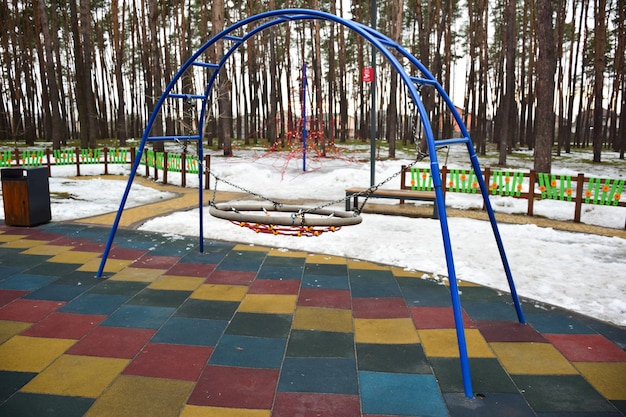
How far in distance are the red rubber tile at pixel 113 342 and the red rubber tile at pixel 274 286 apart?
138 cm

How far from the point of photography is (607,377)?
3.15 metres

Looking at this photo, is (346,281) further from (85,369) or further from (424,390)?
(85,369)

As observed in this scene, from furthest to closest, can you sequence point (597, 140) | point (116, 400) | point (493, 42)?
point (493, 42)
point (597, 140)
point (116, 400)

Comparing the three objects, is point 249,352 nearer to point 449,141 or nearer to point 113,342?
point 113,342

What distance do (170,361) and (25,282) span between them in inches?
112

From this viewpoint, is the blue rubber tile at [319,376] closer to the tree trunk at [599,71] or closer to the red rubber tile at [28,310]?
the red rubber tile at [28,310]

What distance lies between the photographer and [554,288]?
4.96 metres

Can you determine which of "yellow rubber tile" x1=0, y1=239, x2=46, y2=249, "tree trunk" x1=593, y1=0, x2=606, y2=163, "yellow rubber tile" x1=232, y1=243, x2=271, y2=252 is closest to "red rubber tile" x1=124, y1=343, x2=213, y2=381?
"yellow rubber tile" x1=232, y1=243, x2=271, y2=252

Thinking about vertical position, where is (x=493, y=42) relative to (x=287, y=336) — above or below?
above

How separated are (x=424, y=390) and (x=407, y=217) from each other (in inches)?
243

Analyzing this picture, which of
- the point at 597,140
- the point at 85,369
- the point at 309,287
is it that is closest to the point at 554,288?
the point at 309,287

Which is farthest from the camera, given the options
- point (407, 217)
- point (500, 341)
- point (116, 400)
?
point (407, 217)

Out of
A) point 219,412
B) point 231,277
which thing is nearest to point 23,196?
point 231,277

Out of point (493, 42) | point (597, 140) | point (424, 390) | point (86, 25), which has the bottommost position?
point (424, 390)
